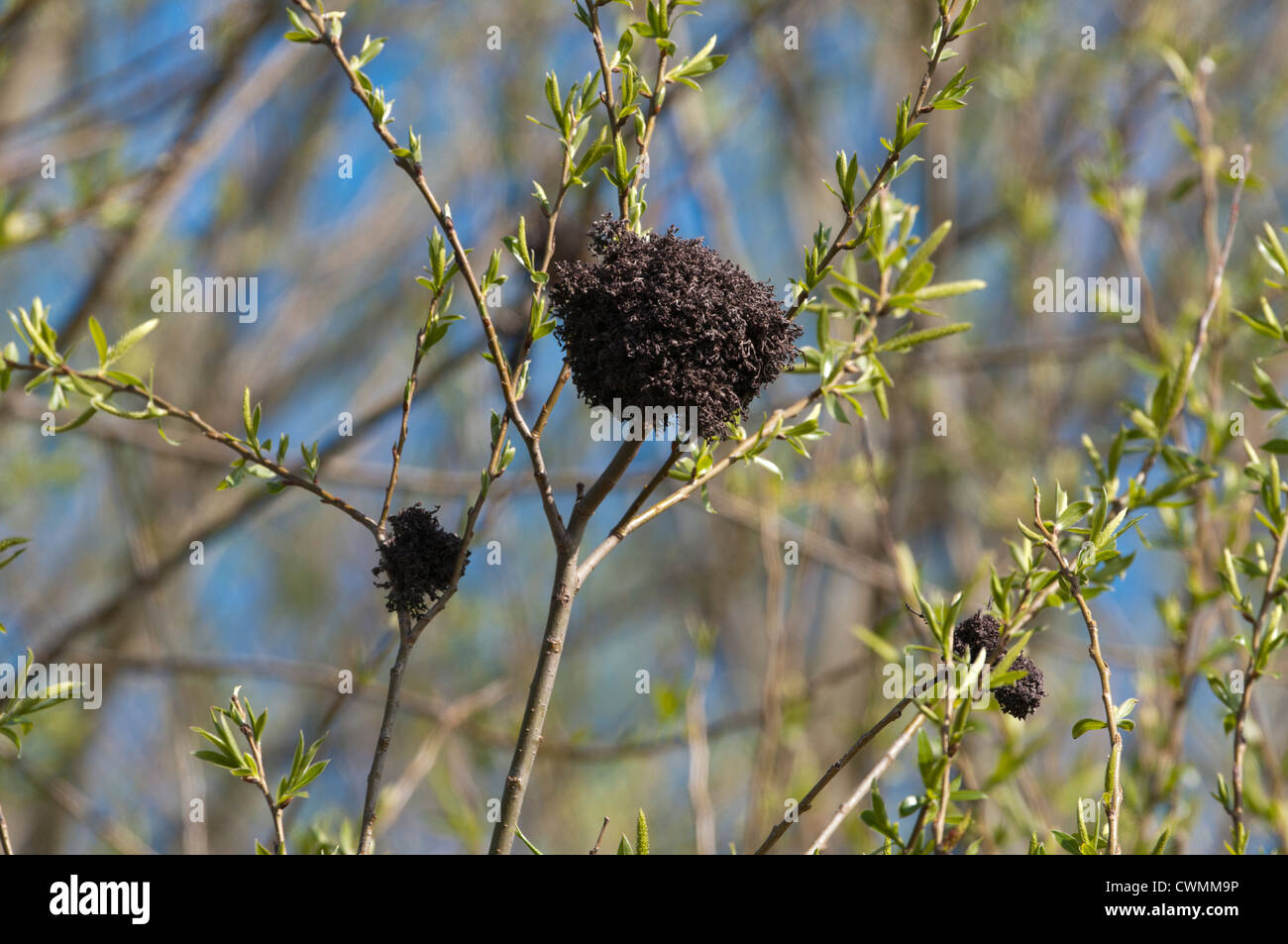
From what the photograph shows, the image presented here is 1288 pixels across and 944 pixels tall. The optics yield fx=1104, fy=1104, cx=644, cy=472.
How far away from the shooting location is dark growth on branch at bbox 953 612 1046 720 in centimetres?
138

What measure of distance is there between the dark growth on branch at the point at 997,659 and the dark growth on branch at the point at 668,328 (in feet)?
1.37

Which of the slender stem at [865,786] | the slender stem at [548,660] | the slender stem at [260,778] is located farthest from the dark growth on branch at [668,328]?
the slender stem at [260,778]

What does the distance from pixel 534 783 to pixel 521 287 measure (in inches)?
114

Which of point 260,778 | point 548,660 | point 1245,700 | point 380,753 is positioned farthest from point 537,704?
point 1245,700

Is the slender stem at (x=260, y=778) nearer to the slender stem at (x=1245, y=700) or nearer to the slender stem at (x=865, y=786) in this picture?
the slender stem at (x=865, y=786)

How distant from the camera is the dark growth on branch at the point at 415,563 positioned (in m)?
1.40

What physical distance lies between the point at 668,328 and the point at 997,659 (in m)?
0.60

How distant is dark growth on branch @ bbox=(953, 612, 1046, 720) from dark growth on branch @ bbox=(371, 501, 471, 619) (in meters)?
0.66

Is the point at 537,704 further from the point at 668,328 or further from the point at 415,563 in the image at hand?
the point at 668,328

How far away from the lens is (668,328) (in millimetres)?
1309

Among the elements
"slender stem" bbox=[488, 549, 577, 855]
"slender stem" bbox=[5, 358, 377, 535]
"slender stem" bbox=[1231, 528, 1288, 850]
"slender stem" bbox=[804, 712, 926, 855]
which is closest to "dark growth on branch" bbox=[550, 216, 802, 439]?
"slender stem" bbox=[488, 549, 577, 855]
